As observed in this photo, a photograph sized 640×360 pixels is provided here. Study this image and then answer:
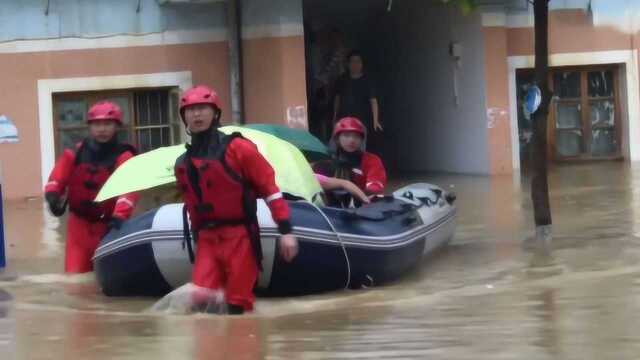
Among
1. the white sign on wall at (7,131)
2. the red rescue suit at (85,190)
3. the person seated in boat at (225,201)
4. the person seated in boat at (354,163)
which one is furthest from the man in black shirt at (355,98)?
the person seated in boat at (225,201)

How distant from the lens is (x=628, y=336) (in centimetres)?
699

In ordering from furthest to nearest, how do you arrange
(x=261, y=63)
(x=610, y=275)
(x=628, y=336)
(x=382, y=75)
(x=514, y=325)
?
1. (x=382, y=75)
2. (x=261, y=63)
3. (x=610, y=275)
4. (x=514, y=325)
5. (x=628, y=336)

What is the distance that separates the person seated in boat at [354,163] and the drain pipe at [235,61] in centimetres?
788

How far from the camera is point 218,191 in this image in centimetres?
816

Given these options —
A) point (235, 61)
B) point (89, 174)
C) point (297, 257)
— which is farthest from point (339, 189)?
point (235, 61)

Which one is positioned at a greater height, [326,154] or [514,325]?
[326,154]

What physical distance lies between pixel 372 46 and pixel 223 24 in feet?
18.0

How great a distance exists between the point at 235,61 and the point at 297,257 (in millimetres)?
9852

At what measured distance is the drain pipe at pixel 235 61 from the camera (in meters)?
18.4

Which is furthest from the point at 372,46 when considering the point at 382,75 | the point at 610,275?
the point at 610,275

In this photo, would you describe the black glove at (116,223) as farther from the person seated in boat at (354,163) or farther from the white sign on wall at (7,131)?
the white sign on wall at (7,131)

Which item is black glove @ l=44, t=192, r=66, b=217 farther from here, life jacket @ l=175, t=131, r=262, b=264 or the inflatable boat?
life jacket @ l=175, t=131, r=262, b=264

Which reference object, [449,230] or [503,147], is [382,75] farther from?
[449,230]

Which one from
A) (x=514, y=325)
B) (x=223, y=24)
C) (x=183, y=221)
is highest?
(x=223, y=24)
